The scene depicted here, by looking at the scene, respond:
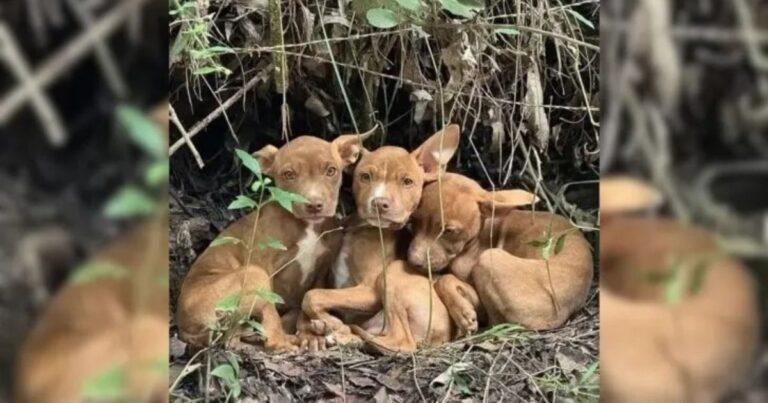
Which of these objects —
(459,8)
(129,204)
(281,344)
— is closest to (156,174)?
(129,204)

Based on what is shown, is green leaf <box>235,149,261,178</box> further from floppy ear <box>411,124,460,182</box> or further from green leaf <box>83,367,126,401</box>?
green leaf <box>83,367,126,401</box>

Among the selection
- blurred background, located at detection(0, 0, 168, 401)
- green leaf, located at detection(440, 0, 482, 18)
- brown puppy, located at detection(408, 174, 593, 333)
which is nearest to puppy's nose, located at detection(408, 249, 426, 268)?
brown puppy, located at detection(408, 174, 593, 333)

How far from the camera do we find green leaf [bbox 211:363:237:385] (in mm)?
1188

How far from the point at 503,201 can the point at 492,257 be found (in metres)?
0.08

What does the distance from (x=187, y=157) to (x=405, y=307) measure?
36 cm

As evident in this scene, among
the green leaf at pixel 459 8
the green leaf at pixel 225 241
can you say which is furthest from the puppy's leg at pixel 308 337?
the green leaf at pixel 459 8

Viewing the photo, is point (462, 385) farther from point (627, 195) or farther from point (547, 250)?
point (627, 195)

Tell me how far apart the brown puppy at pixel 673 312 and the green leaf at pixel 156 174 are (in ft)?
1.58

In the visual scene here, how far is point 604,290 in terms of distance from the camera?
106 centimetres

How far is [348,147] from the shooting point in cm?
123

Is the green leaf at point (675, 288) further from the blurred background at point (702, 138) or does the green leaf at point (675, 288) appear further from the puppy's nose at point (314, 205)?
the puppy's nose at point (314, 205)

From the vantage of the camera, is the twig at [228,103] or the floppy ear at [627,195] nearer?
the floppy ear at [627,195]

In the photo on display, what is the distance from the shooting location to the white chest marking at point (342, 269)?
1255 mm

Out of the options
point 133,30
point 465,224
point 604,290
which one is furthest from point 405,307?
point 133,30
